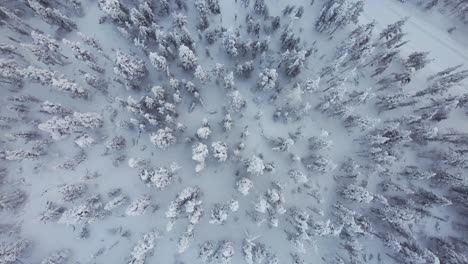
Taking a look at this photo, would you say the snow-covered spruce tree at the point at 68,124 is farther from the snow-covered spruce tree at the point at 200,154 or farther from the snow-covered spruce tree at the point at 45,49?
the snow-covered spruce tree at the point at 200,154

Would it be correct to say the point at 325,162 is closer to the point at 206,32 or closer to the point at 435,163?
the point at 435,163

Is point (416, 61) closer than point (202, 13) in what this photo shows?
No

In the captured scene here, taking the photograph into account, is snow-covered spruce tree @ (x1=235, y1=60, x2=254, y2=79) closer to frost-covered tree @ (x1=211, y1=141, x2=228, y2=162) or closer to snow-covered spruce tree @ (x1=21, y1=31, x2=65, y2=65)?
frost-covered tree @ (x1=211, y1=141, x2=228, y2=162)

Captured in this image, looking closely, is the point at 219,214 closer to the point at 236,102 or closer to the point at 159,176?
the point at 159,176

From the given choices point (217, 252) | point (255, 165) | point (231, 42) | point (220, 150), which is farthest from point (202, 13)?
point (217, 252)

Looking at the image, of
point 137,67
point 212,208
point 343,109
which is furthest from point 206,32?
point 212,208
